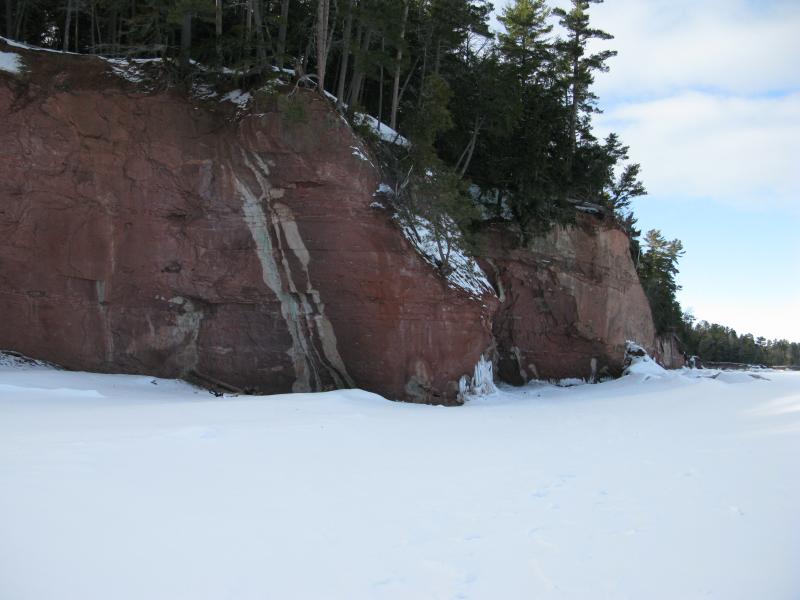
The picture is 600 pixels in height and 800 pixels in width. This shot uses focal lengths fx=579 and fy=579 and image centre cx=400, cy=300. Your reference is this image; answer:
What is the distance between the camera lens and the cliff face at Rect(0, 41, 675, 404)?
1382 cm

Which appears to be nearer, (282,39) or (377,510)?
(377,510)

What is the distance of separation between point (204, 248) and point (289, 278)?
7.40ft

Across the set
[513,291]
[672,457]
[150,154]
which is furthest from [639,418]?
[150,154]

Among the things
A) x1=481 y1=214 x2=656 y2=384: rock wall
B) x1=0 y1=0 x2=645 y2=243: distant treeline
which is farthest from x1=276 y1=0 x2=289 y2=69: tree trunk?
x1=481 y1=214 x2=656 y2=384: rock wall

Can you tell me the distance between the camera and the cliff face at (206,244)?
13.9 meters

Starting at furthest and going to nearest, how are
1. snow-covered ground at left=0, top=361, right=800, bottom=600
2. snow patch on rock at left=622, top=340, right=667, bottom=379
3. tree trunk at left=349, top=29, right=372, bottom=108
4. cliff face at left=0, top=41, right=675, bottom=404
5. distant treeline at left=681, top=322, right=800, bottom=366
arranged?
distant treeline at left=681, top=322, right=800, bottom=366 → snow patch on rock at left=622, top=340, right=667, bottom=379 → tree trunk at left=349, top=29, right=372, bottom=108 → cliff face at left=0, top=41, right=675, bottom=404 → snow-covered ground at left=0, top=361, right=800, bottom=600

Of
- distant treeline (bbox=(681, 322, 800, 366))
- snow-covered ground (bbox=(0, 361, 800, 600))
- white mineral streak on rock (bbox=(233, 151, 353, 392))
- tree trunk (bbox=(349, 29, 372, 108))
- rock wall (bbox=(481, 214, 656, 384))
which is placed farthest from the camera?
distant treeline (bbox=(681, 322, 800, 366))

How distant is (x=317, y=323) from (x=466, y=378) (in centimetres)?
446

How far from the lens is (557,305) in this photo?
2297 centimetres

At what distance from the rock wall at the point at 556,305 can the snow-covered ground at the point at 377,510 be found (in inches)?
526

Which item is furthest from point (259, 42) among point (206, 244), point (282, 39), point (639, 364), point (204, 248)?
point (639, 364)

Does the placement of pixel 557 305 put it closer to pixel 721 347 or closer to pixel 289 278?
pixel 289 278

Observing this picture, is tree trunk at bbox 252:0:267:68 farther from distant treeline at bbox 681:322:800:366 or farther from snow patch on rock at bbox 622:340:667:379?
distant treeline at bbox 681:322:800:366

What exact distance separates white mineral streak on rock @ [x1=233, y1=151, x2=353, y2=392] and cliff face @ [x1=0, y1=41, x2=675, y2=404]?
0.12ft
